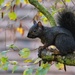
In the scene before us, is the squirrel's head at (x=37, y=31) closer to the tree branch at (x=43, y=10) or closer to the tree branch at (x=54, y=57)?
the tree branch at (x=43, y=10)

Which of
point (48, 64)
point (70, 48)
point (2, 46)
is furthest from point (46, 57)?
point (2, 46)

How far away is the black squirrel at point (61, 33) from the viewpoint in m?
2.23

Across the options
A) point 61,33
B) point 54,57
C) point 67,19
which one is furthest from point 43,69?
point 67,19

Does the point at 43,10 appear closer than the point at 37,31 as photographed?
Yes

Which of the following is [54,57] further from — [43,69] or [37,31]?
[37,31]

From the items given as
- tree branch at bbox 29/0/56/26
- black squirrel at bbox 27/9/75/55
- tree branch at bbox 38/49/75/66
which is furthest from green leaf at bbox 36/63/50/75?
tree branch at bbox 29/0/56/26

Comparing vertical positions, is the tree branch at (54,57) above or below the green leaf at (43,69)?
above

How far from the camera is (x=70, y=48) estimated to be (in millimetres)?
2205

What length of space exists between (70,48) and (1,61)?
0.40 m

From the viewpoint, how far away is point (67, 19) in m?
2.35

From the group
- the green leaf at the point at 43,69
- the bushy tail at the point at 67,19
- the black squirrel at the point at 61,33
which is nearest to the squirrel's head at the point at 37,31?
the black squirrel at the point at 61,33

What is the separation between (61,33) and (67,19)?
110 millimetres

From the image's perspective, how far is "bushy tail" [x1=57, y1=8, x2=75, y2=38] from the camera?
2.29 m

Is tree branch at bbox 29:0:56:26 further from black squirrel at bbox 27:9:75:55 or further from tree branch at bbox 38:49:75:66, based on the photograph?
tree branch at bbox 38:49:75:66
